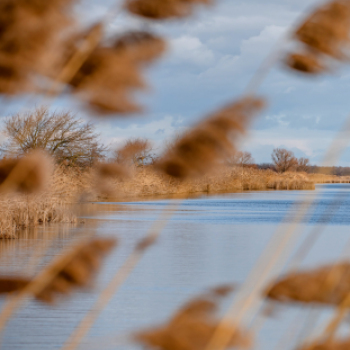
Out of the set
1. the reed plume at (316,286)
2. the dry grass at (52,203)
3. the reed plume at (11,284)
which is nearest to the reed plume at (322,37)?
the reed plume at (316,286)

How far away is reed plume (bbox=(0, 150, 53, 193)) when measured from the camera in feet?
3.31

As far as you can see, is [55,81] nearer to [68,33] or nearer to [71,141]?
[68,33]

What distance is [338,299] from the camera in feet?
3.43

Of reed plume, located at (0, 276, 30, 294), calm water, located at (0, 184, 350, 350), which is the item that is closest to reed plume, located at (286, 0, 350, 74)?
calm water, located at (0, 184, 350, 350)

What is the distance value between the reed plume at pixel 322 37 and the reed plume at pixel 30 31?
463 millimetres

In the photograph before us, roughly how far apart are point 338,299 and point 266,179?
3742 centimetres

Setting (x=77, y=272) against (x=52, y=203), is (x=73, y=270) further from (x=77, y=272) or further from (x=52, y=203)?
(x=52, y=203)

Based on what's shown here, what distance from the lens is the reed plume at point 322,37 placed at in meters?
0.96

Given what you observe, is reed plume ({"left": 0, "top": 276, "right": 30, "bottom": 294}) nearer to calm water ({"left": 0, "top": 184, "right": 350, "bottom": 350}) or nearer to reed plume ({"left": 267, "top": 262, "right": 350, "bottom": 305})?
calm water ({"left": 0, "top": 184, "right": 350, "bottom": 350})

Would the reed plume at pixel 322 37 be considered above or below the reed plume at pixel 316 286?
above

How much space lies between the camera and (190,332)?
903mm

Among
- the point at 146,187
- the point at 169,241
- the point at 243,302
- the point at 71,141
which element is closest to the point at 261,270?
the point at 243,302

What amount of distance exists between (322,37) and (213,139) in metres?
0.31

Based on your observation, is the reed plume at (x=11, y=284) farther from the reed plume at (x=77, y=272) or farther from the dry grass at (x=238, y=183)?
the dry grass at (x=238, y=183)
